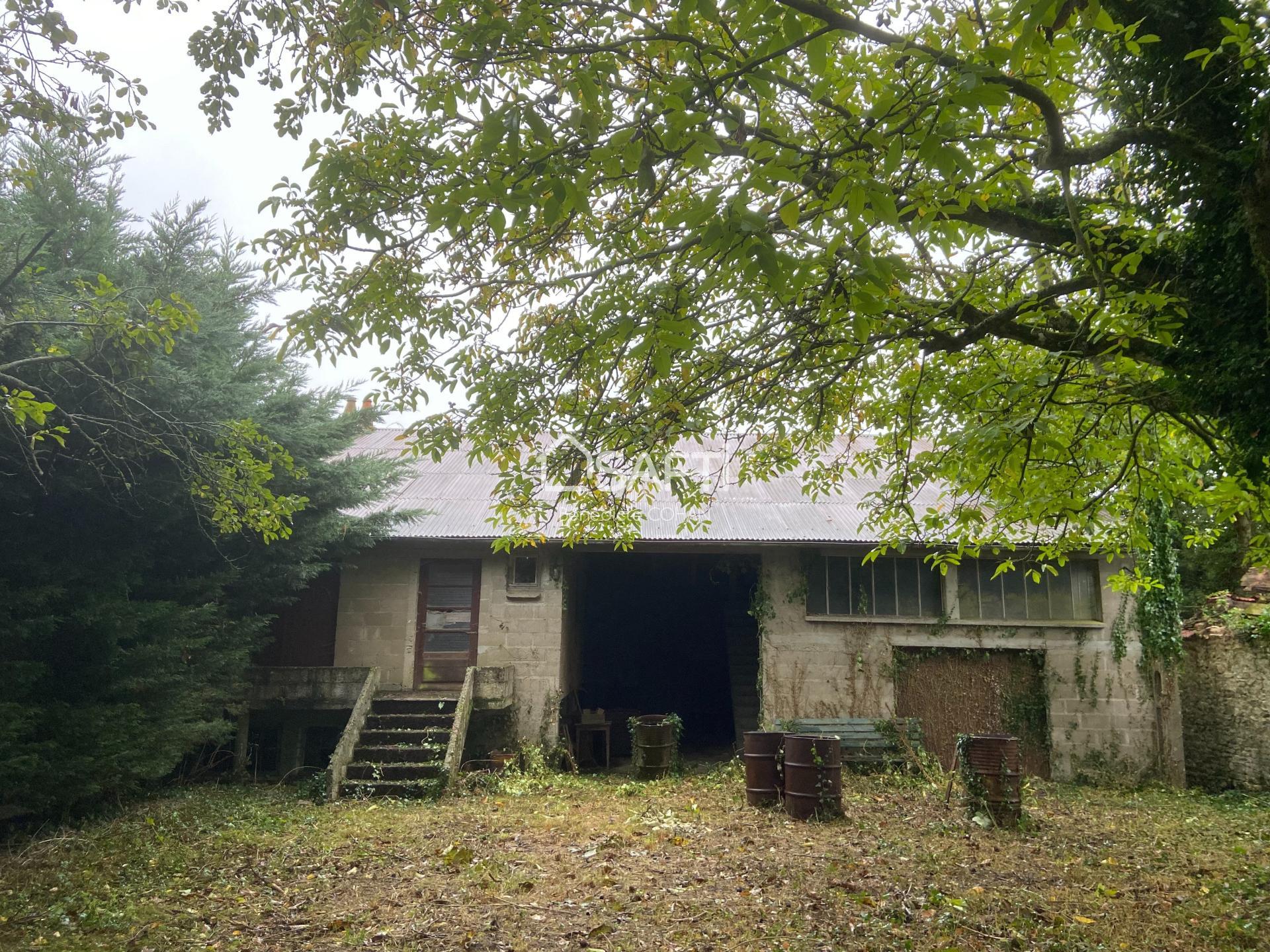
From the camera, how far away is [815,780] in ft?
29.4

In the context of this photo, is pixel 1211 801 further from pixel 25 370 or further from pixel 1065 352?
pixel 25 370

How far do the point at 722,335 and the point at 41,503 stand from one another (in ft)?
21.2

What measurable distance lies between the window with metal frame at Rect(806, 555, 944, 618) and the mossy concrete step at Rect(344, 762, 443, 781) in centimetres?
601

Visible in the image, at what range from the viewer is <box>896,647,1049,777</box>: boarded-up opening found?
12.9m

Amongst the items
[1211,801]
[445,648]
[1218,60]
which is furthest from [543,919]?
[1211,801]

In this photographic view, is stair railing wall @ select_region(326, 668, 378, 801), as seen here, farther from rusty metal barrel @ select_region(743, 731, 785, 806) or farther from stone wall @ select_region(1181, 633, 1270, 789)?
stone wall @ select_region(1181, 633, 1270, 789)

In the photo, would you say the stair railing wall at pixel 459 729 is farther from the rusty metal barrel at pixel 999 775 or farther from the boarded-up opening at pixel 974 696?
the boarded-up opening at pixel 974 696

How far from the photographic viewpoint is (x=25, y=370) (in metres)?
7.58

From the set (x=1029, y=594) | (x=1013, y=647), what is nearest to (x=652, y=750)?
(x=1013, y=647)

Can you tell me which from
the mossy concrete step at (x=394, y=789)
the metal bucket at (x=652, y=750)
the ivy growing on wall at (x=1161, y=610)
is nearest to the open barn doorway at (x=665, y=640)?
the metal bucket at (x=652, y=750)

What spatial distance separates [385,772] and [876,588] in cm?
754

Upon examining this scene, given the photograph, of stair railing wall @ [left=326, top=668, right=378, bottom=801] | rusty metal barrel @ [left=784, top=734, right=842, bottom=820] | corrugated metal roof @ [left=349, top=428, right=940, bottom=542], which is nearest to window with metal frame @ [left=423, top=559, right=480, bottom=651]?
corrugated metal roof @ [left=349, top=428, right=940, bottom=542]

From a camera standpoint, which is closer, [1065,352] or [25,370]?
[1065,352]

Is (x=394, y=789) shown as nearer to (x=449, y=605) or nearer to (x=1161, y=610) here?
(x=449, y=605)
